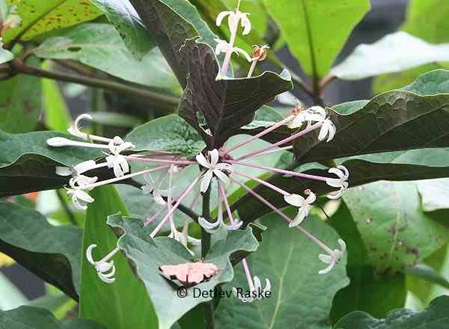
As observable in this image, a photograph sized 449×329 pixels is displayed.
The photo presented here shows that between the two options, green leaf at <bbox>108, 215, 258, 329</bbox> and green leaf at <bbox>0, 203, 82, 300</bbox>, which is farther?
green leaf at <bbox>0, 203, 82, 300</bbox>

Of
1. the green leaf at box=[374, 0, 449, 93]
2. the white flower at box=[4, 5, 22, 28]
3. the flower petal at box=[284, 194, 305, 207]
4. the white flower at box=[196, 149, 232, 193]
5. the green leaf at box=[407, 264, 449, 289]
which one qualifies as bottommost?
the green leaf at box=[407, 264, 449, 289]

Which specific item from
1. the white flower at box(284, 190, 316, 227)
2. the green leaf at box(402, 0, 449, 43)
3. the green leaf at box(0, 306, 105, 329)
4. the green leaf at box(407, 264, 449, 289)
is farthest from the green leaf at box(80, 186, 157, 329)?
the green leaf at box(402, 0, 449, 43)

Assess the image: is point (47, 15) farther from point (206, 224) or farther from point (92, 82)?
point (206, 224)

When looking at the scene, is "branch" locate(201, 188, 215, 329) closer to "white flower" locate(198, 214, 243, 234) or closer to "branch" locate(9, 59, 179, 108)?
"white flower" locate(198, 214, 243, 234)

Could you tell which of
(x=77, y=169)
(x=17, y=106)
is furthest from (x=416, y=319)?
(x=17, y=106)

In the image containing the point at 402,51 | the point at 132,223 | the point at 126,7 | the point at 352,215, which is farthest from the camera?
the point at 402,51

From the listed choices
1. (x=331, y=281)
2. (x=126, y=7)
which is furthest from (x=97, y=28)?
(x=331, y=281)

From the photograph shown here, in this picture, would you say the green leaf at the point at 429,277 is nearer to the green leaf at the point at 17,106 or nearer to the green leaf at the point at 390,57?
the green leaf at the point at 390,57

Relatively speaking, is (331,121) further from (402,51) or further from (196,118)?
(402,51)
